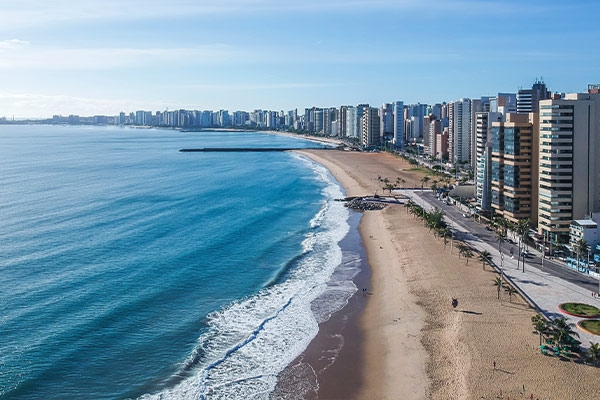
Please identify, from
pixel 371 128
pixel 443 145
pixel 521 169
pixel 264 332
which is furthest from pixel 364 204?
pixel 371 128

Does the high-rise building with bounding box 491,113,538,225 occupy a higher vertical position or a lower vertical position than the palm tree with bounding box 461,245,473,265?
higher

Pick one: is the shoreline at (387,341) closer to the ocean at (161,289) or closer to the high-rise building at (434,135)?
the ocean at (161,289)

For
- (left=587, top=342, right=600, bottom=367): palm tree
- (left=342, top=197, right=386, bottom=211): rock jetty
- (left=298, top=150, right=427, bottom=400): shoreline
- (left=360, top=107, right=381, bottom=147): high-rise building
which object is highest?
(left=360, top=107, right=381, bottom=147): high-rise building

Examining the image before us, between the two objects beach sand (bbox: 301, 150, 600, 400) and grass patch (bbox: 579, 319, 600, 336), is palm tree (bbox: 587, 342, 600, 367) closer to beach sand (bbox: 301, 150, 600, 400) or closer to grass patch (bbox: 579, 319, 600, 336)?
beach sand (bbox: 301, 150, 600, 400)

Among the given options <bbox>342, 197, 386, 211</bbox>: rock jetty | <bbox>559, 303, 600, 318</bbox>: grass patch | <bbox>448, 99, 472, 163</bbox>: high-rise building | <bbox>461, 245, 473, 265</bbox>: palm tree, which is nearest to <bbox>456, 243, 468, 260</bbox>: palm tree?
<bbox>461, 245, 473, 265</bbox>: palm tree

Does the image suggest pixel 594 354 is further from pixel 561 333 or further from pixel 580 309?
pixel 580 309

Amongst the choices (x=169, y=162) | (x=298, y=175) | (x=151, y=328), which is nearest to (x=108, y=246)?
(x=151, y=328)
